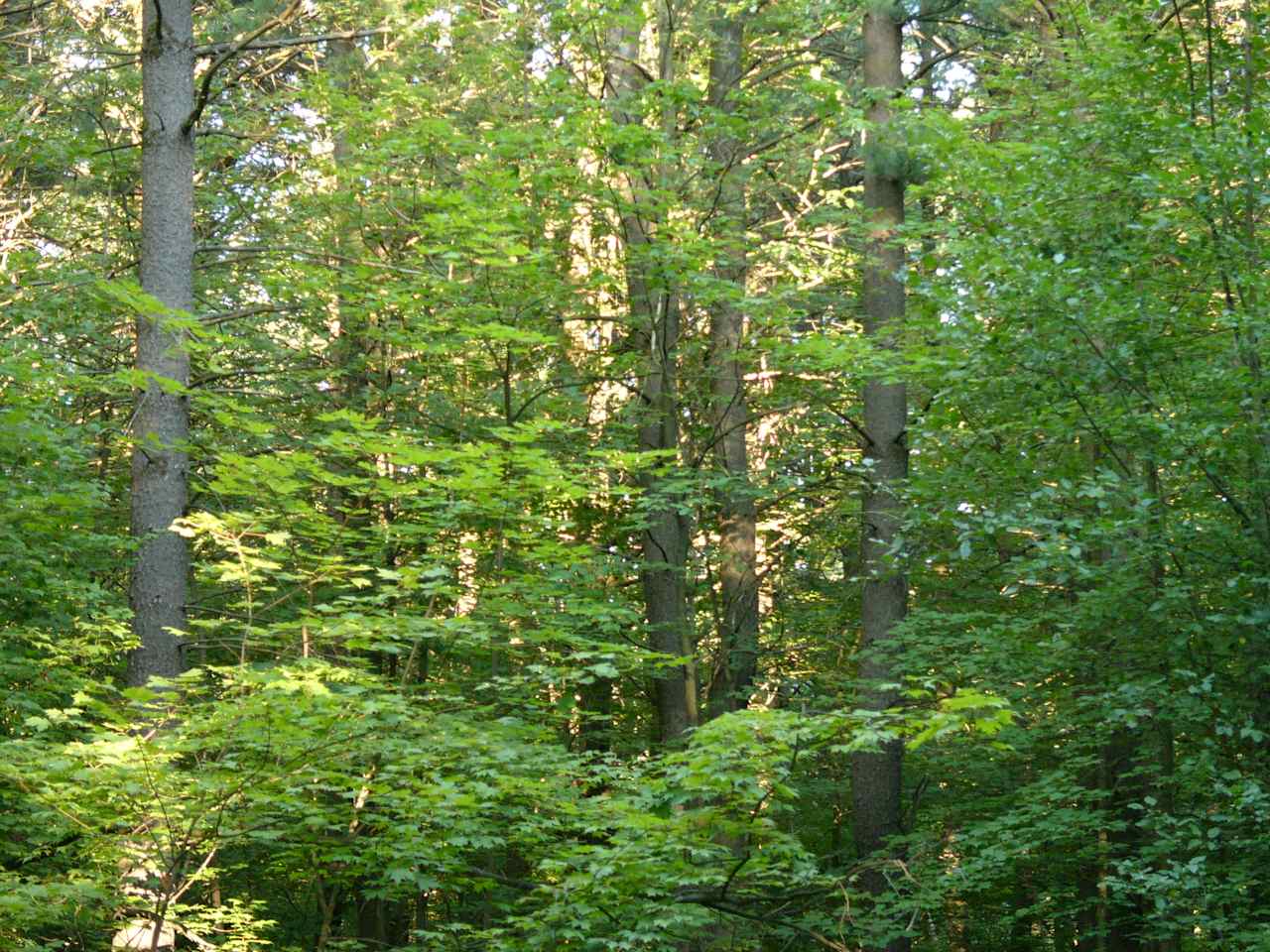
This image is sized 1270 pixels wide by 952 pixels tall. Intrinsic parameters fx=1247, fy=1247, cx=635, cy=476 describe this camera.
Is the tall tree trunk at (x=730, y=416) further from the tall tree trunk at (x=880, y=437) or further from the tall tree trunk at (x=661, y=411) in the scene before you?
the tall tree trunk at (x=880, y=437)

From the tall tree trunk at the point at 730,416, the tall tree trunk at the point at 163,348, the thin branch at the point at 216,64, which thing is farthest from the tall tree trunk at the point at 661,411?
the tall tree trunk at the point at 163,348

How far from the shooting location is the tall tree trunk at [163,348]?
8977 mm

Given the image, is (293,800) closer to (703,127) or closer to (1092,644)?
(1092,644)

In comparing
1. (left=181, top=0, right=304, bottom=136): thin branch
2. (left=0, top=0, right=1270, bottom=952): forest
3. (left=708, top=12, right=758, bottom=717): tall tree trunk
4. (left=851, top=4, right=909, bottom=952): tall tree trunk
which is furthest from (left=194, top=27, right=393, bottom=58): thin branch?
(left=851, top=4, right=909, bottom=952): tall tree trunk

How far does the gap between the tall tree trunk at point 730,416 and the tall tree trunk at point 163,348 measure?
435 cm

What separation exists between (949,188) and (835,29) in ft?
17.5

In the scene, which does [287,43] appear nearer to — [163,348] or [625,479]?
[163,348]

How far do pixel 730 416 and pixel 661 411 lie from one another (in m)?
1.83

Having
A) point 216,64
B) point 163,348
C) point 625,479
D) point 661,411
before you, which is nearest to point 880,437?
point 661,411

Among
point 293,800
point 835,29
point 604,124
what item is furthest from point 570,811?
point 835,29

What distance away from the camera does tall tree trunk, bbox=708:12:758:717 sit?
A: 1110cm

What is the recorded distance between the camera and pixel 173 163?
950 centimetres

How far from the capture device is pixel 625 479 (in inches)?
445

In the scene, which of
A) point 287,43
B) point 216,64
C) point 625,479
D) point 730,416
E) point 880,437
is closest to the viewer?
point 216,64
